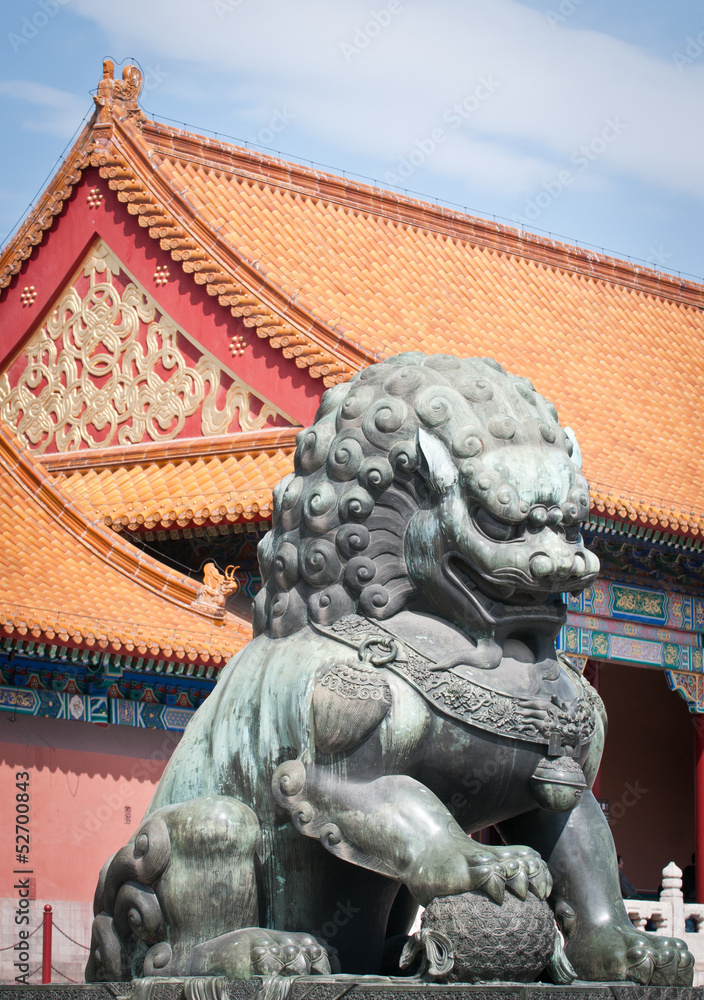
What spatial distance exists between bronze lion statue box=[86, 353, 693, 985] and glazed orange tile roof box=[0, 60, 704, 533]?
8190 mm

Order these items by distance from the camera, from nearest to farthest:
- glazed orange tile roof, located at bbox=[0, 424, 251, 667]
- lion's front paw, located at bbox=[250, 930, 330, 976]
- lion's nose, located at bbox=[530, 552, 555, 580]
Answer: lion's front paw, located at bbox=[250, 930, 330, 976], lion's nose, located at bbox=[530, 552, 555, 580], glazed orange tile roof, located at bbox=[0, 424, 251, 667]

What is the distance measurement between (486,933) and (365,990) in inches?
11.4

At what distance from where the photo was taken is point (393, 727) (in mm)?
3627

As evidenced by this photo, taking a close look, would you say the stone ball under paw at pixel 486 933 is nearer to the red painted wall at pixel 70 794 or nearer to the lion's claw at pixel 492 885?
the lion's claw at pixel 492 885

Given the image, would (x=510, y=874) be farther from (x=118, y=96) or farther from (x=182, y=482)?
(x=118, y=96)

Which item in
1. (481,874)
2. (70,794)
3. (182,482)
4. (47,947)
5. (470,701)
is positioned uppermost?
(182,482)

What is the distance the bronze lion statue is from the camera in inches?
143

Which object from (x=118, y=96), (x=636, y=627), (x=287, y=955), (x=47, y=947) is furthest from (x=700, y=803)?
(x=287, y=955)

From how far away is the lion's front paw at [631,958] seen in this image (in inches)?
146

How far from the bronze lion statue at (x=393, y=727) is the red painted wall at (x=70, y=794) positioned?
6.77 m

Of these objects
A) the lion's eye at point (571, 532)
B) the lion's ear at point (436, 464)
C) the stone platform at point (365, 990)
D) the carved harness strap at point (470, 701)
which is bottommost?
the stone platform at point (365, 990)

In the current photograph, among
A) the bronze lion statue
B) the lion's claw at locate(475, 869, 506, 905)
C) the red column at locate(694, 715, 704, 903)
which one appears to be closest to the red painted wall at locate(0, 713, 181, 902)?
the red column at locate(694, 715, 704, 903)

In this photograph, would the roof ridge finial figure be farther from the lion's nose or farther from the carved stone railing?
the lion's nose

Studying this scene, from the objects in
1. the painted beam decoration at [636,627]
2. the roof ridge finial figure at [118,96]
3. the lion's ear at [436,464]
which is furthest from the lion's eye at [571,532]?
the roof ridge finial figure at [118,96]
